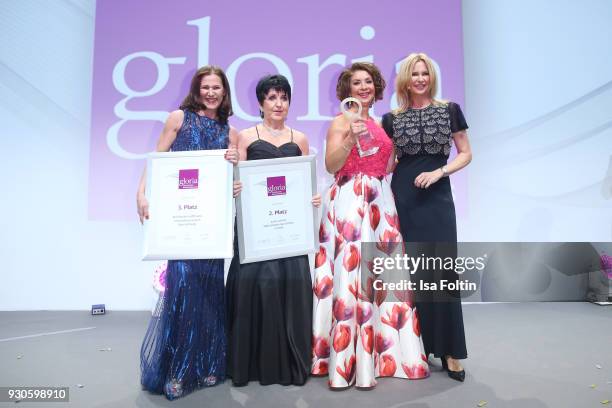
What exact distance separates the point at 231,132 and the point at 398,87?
0.88m

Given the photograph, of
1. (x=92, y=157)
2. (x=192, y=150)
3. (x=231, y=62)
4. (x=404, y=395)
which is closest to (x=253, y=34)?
(x=231, y=62)

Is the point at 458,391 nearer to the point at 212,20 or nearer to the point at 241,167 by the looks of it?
the point at 241,167

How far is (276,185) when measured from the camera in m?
1.81

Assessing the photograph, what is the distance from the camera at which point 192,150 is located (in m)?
1.83

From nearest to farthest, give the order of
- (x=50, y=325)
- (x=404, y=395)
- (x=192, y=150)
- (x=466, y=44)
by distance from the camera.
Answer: (x=404, y=395) < (x=192, y=150) < (x=50, y=325) < (x=466, y=44)

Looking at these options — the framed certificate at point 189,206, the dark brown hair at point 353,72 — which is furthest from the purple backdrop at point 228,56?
the framed certificate at point 189,206

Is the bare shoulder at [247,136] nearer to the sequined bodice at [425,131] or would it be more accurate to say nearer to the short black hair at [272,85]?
Result: the short black hair at [272,85]

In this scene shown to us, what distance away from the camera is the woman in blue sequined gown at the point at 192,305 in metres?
1.76

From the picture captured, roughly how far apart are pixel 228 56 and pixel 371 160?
207cm

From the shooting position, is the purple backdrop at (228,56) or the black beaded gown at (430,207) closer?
the black beaded gown at (430,207)

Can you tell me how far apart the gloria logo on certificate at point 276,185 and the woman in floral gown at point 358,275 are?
0.85 feet

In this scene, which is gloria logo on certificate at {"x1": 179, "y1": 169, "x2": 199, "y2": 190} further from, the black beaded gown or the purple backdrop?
the purple backdrop

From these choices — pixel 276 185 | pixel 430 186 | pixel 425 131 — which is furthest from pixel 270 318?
pixel 425 131

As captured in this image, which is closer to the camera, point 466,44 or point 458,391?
point 458,391
